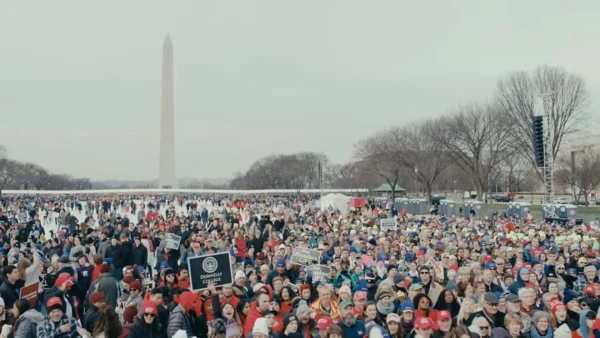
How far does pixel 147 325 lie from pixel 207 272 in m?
1.66

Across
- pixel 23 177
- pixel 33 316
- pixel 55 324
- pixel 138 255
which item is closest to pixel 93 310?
pixel 55 324

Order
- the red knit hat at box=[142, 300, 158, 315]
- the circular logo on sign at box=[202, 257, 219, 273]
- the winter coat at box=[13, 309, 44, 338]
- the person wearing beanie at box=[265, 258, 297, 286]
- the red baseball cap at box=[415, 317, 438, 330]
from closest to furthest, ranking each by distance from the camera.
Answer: the winter coat at box=[13, 309, 44, 338] < the red baseball cap at box=[415, 317, 438, 330] < the red knit hat at box=[142, 300, 158, 315] < the circular logo on sign at box=[202, 257, 219, 273] < the person wearing beanie at box=[265, 258, 297, 286]

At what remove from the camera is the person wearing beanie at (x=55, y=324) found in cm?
567

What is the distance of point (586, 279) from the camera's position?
941 cm

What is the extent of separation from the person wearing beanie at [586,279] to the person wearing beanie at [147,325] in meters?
6.81

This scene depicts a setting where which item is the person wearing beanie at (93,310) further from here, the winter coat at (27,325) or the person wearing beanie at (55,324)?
the winter coat at (27,325)

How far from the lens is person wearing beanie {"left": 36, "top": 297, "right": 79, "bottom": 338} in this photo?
567cm

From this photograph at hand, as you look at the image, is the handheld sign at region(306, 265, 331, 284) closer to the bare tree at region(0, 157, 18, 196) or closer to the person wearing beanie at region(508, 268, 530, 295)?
the person wearing beanie at region(508, 268, 530, 295)

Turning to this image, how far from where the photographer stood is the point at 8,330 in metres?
5.86

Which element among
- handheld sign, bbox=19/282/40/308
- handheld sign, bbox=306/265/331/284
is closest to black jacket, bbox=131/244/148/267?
handheld sign, bbox=306/265/331/284

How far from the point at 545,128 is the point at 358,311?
1965 centimetres

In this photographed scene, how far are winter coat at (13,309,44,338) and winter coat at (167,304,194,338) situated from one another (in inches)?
54.8

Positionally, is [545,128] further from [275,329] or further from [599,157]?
[599,157]

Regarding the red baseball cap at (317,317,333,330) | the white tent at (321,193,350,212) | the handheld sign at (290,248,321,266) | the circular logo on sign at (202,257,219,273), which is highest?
the white tent at (321,193,350,212)
